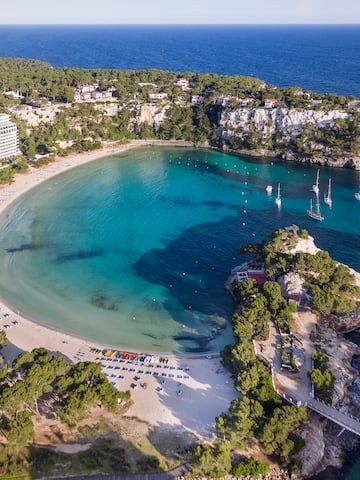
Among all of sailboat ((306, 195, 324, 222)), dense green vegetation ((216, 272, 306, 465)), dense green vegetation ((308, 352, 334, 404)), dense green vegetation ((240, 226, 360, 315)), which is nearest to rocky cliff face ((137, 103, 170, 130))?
sailboat ((306, 195, 324, 222))

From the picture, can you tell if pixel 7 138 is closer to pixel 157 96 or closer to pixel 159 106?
pixel 159 106

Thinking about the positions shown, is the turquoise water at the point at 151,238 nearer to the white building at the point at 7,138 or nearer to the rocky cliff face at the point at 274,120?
the rocky cliff face at the point at 274,120

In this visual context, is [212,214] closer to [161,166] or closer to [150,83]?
[161,166]

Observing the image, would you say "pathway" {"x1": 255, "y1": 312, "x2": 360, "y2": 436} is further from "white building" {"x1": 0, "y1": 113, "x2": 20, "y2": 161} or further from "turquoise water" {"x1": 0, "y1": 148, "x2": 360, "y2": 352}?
"white building" {"x1": 0, "y1": 113, "x2": 20, "y2": 161}

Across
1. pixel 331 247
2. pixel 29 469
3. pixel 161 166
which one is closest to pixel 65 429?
pixel 29 469

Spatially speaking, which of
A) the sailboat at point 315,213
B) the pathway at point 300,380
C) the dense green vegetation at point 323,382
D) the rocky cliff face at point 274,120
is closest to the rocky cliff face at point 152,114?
the rocky cliff face at point 274,120

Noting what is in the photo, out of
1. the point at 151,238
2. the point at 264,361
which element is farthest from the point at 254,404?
the point at 151,238

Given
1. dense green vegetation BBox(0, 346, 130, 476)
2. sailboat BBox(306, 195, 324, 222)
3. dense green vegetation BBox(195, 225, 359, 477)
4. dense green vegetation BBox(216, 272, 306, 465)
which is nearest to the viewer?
dense green vegetation BBox(0, 346, 130, 476)
